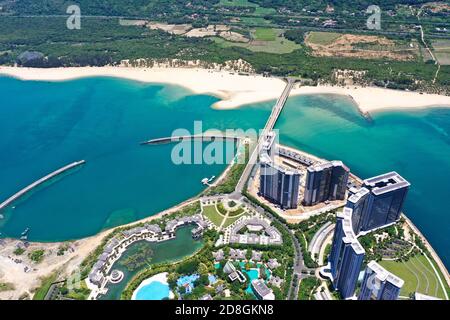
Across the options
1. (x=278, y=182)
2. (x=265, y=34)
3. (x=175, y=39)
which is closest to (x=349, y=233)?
(x=278, y=182)

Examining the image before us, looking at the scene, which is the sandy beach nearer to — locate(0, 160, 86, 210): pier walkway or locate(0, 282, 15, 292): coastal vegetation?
locate(0, 160, 86, 210): pier walkway

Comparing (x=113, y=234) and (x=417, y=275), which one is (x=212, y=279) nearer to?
(x=113, y=234)

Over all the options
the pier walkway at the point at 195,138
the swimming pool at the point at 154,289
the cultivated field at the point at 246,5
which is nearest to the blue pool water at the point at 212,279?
the swimming pool at the point at 154,289

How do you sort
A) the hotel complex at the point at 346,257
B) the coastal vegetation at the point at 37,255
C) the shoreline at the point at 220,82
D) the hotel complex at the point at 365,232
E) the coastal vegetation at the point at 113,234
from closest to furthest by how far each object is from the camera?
the hotel complex at the point at 365,232, the hotel complex at the point at 346,257, the coastal vegetation at the point at 113,234, the coastal vegetation at the point at 37,255, the shoreline at the point at 220,82

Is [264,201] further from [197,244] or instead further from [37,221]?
[37,221]

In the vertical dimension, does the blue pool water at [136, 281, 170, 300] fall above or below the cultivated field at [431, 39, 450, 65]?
below

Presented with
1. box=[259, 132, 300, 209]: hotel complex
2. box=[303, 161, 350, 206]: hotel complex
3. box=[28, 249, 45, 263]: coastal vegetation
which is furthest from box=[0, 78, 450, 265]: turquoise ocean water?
box=[259, 132, 300, 209]: hotel complex

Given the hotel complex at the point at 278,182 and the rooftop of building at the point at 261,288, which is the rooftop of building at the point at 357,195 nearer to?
the hotel complex at the point at 278,182
